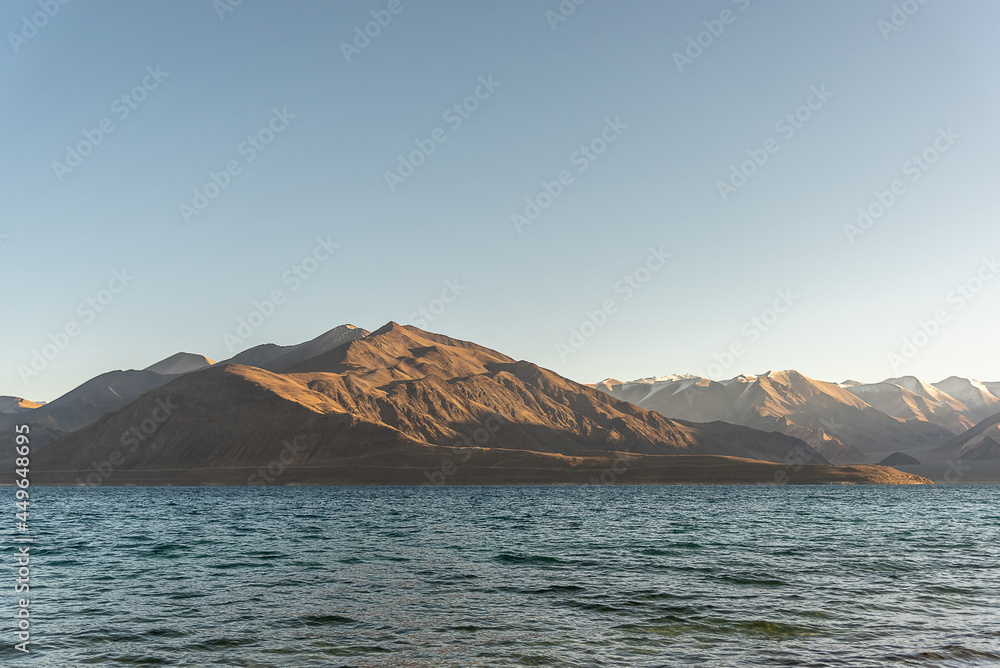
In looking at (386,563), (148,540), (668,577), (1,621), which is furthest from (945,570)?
(148,540)

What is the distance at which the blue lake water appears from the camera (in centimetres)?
2178

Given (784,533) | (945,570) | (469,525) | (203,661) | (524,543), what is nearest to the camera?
(203,661)

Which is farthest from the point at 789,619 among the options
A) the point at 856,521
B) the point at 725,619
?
the point at 856,521

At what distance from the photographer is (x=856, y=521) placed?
7350 centimetres

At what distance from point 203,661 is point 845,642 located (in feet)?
61.9

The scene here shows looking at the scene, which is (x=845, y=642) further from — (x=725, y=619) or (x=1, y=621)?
(x=1, y=621)

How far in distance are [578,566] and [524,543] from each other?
1152 cm

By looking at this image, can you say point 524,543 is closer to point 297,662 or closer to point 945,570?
point 945,570

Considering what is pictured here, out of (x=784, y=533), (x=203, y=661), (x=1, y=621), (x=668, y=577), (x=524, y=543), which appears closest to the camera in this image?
(x=203, y=661)

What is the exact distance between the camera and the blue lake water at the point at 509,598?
21.8 meters

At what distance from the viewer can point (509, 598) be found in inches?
1175

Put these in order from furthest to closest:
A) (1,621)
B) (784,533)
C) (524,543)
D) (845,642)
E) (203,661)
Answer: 1. (784,533)
2. (524,543)
3. (1,621)
4. (845,642)
5. (203,661)

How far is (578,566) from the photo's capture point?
38.9 meters

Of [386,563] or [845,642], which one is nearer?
[845,642]
